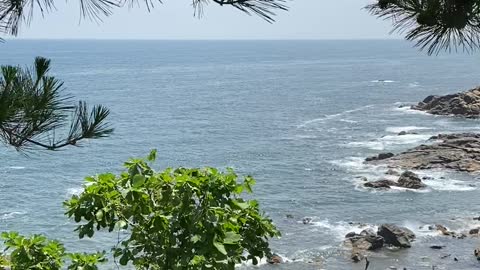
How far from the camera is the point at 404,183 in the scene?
146 feet

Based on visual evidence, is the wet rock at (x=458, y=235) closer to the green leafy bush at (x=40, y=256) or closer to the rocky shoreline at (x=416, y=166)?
the rocky shoreline at (x=416, y=166)

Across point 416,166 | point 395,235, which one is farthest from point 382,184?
point 395,235

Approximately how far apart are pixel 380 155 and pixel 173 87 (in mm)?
68896

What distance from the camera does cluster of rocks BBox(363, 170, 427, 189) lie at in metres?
44.3

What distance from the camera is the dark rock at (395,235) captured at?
33.7m

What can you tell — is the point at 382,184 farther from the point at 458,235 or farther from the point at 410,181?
the point at 458,235

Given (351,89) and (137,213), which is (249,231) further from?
(351,89)

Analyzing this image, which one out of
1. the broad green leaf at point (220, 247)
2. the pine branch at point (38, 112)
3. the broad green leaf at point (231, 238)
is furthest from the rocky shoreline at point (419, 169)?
the pine branch at point (38, 112)

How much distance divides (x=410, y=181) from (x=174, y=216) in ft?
133

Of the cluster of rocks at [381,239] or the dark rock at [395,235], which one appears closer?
the cluster of rocks at [381,239]

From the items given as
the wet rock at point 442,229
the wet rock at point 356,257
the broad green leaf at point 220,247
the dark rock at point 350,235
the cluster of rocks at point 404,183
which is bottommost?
the wet rock at point 356,257

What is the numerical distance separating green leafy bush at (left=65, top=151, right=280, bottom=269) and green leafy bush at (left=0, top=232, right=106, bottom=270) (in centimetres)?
32

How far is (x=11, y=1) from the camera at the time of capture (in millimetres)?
5090

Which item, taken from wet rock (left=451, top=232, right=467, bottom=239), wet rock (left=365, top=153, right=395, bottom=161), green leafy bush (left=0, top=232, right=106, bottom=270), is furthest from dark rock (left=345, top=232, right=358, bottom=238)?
green leafy bush (left=0, top=232, right=106, bottom=270)
